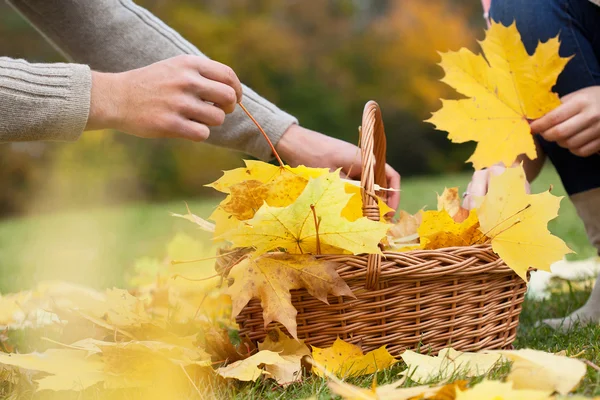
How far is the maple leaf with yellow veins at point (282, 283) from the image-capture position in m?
0.87

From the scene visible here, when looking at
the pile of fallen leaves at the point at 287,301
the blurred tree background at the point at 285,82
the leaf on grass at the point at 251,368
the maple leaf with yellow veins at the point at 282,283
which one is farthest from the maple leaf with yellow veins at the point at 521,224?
the blurred tree background at the point at 285,82

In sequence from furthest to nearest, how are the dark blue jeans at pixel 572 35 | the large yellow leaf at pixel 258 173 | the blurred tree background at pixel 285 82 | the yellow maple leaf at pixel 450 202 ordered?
the blurred tree background at pixel 285 82, the dark blue jeans at pixel 572 35, the yellow maple leaf at pixel 450 202, the large yellow leaf at pixel 258 173

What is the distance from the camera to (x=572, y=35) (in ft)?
4.82

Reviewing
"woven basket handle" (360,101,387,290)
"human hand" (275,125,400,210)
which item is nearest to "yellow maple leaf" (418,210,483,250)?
"woven basket handle" (360,101,387,290)

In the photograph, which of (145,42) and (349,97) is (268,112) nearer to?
(145,42)

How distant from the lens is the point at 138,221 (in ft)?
15.4

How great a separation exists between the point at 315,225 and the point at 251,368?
22 centimetres

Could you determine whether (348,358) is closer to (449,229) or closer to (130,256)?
(449,229)

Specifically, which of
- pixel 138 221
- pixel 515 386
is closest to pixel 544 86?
pixel 515 386

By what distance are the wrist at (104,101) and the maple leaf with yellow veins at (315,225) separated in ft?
0.99

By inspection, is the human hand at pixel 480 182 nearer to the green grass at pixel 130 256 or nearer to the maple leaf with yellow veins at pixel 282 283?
the green grass at pixel 130 256

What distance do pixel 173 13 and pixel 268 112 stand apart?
936 cm

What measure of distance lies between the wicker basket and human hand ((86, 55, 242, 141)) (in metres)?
0.25

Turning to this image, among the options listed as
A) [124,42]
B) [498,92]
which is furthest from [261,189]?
[124,42]
